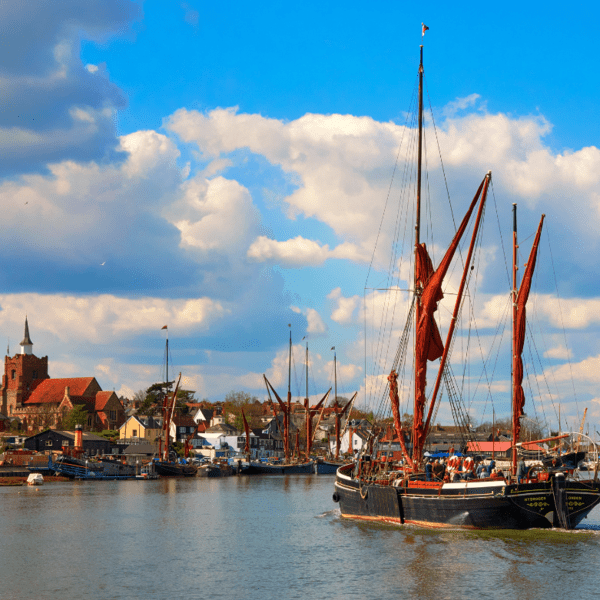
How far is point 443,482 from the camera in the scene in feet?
159

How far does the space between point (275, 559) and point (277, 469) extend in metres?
110

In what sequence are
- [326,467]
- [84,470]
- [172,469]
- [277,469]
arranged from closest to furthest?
[84,470] < [172,469] < [277,469] < [326,467]

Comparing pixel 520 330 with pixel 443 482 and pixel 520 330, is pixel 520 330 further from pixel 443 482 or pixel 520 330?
pixel 443 482

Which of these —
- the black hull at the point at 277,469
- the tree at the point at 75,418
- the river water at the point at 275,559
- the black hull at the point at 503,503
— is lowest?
the black hull at the point at 277,469

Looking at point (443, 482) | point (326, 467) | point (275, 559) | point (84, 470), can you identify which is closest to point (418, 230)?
point (443, 482)

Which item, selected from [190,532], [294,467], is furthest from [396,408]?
[294,467]

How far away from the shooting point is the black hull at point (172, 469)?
450ft

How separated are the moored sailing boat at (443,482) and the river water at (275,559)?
1.11 m

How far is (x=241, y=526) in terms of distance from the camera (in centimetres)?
6075

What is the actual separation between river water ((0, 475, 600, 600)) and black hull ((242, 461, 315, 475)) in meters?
84.5

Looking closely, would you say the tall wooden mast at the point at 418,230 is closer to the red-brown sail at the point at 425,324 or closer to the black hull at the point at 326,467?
the red-brown sail at the point at 425,324

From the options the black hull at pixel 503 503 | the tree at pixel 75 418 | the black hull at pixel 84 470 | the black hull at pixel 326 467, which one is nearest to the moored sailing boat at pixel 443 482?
the black hull at pixel 503 503

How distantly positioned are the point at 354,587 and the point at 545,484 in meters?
14.6

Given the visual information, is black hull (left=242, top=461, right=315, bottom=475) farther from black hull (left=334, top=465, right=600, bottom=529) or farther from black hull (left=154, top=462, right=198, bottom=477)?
black hull (left=334, top=465, right=600, bottom=529)
